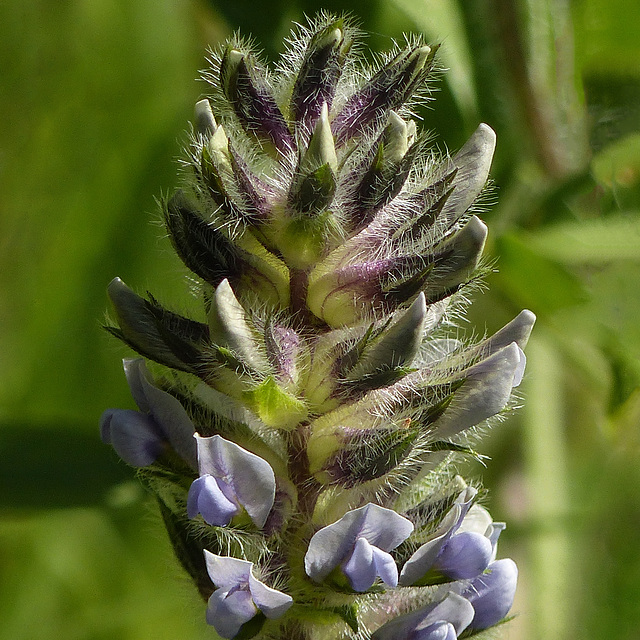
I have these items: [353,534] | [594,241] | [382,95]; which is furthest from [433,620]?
[594,241]

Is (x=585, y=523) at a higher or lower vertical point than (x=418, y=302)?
lower

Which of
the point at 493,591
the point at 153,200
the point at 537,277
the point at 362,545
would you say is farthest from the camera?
the point at 153,200

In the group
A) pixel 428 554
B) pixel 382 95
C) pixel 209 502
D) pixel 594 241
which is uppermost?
pixel 382 95

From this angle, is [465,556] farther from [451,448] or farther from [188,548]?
[188,548]

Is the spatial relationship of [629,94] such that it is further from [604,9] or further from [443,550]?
[443,550]

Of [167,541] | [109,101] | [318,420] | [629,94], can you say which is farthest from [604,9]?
[167,541]
